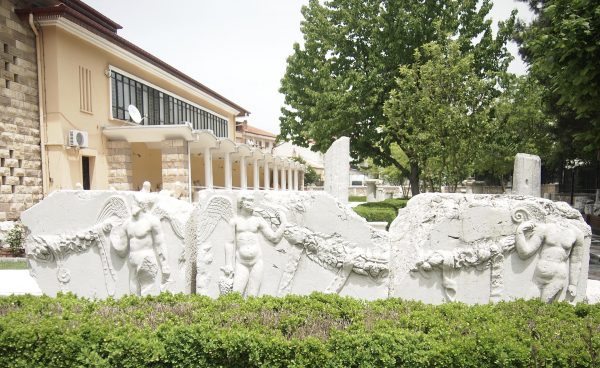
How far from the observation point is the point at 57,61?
13.4m

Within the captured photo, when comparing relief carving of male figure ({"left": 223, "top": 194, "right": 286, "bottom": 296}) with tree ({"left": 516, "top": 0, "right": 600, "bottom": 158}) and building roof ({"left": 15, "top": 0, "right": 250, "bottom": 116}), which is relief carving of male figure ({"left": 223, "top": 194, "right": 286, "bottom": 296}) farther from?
building roof ({"left": 15, "top": 0, "right": 250, "bottom": 116})

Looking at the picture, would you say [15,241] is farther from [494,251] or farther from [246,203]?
[494,251]

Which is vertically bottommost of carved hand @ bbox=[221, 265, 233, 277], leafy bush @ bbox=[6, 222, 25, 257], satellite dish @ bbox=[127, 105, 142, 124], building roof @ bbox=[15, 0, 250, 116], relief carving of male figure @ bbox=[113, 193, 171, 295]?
leafy bush @ bbox=[6, 222, 25, 257]

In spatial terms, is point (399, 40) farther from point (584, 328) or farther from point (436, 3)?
point (584, 328)

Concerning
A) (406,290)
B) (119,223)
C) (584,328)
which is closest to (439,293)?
(406,290)

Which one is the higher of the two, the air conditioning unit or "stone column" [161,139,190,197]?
the air conditioning unit

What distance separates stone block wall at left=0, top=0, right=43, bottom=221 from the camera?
1214 cm

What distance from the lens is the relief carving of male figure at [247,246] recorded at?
549 cm

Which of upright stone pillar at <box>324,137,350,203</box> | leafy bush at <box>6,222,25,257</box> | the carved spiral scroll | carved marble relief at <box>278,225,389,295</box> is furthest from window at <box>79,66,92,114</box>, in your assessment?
the carved spiral scroll

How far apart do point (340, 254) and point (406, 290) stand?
108cm

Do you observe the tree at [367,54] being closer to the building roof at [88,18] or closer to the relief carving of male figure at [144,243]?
the building roof at [88,18]

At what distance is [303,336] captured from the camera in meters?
3.61

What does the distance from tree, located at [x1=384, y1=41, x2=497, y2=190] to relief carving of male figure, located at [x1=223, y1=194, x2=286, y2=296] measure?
30.2 feet

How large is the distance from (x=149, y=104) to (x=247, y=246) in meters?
16.4
